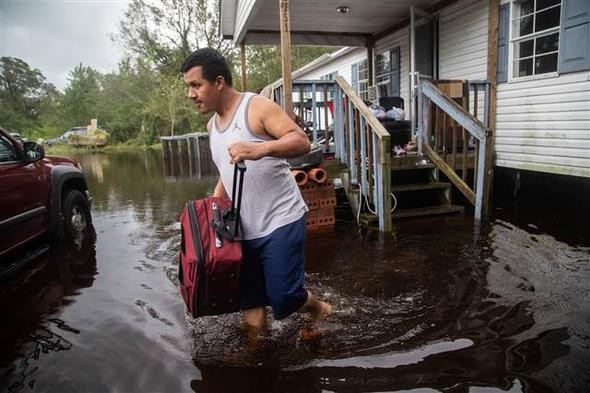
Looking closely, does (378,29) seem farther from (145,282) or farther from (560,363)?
(560,363)

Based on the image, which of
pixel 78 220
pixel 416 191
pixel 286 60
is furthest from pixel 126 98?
pixel 416 191

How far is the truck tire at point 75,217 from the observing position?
5.48m

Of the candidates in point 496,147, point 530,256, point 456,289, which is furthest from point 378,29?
point 456,289

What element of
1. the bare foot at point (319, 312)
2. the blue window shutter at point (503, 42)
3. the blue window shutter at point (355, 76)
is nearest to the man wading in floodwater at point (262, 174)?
the bare foot at point (319, 312)

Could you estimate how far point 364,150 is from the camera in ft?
19.2

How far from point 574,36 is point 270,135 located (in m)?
5.74

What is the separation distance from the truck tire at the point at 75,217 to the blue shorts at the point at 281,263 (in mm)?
3924

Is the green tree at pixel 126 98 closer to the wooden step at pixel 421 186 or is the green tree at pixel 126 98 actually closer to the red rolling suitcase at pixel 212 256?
the wooden step at pixel 421 186

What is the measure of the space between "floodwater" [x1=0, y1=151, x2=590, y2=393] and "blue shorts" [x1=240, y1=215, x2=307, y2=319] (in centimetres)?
45

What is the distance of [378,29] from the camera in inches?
447

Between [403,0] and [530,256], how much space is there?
622 cm

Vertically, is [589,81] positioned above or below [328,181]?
above

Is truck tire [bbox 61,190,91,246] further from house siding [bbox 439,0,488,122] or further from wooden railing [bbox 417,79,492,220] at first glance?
Result: house siding [bbox 439,0,488,122]

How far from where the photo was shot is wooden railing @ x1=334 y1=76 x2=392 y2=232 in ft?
17.4
